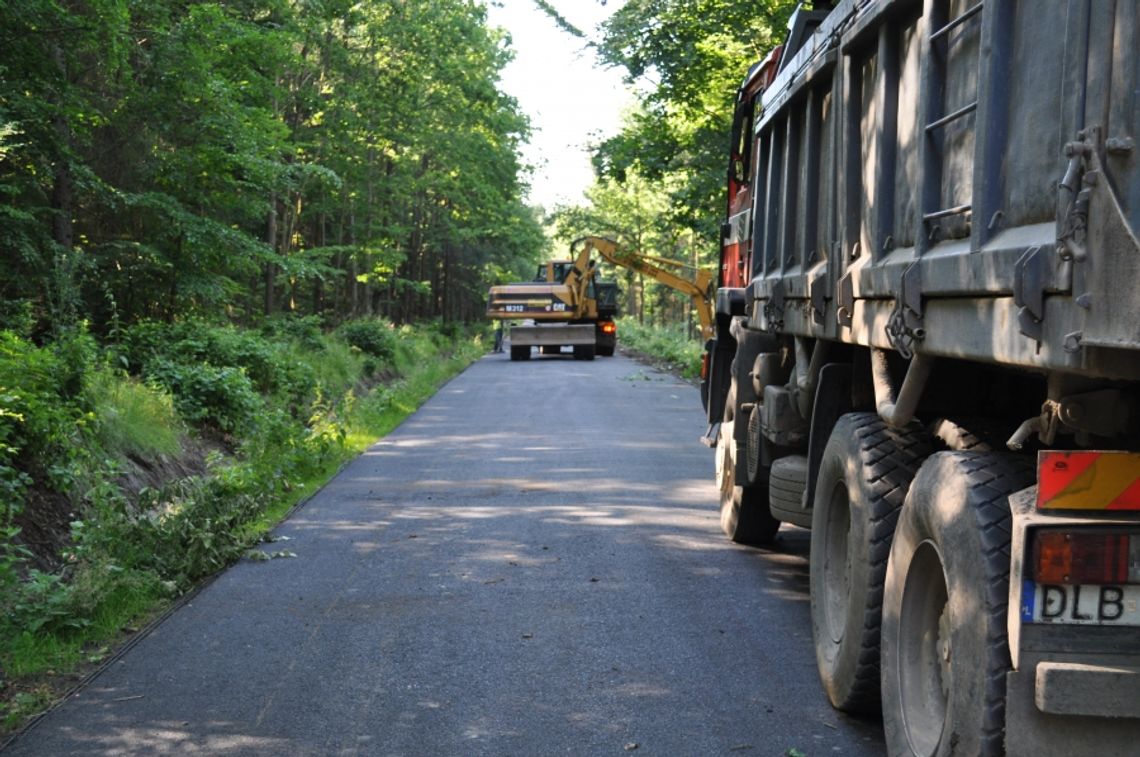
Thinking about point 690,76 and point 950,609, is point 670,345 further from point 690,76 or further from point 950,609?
point 950,609

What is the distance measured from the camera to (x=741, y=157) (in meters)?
9.36

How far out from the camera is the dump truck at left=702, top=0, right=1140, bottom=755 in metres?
2.92

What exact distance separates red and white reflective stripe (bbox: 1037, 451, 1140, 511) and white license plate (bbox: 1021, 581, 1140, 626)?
0.21 m

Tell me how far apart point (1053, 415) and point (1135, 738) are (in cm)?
84

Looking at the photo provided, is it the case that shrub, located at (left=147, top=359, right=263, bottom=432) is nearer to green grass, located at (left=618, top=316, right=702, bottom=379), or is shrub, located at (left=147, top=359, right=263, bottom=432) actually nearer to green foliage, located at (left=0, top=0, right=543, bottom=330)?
→ green foliage, located at (left=0, top=0, right=543, bottom=330)

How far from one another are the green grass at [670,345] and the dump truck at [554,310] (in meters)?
2.66

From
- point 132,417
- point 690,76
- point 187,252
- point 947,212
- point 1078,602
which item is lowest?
point 132,417

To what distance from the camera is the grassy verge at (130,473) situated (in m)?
6.17

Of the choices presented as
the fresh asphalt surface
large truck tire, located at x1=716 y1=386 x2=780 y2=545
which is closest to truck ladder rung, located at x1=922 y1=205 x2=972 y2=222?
the fresh asphalt surface

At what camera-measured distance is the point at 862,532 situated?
4762 millimetres

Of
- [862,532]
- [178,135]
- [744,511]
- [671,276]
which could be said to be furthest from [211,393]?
[671,276]

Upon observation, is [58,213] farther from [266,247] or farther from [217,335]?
[266,247]

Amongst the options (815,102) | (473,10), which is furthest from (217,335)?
(473,10)

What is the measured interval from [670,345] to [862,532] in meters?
35.2
